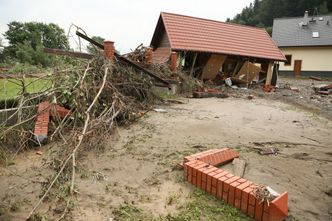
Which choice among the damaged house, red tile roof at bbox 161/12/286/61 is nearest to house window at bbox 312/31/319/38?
red tile roof at bbox 161/12/286/61

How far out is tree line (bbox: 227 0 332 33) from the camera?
5022cm

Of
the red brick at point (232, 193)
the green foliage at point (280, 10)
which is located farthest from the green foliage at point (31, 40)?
the green foliage at point (280, 10)

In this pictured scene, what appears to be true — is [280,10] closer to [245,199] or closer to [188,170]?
[188,170]

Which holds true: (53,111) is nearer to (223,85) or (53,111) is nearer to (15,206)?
(15,206)

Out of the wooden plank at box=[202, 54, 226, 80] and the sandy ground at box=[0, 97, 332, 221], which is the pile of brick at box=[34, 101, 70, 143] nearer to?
the sandy ground at box=[0, 97, 332, 221]

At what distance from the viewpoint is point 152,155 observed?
5133 mm

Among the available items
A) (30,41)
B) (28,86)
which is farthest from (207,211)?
(30,41)

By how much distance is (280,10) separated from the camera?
193 feet

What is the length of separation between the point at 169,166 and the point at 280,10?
62378mm

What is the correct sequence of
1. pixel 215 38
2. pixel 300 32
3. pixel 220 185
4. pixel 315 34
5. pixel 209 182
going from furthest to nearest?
pixel 300 32, pixel 315 34, pixel 215 38, pixel 209 182, pixel 220 185

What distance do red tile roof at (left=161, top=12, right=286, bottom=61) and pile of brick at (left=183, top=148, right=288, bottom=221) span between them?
12.0 meters

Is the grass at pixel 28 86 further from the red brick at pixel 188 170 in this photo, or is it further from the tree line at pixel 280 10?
the tree line at pixel 280 10

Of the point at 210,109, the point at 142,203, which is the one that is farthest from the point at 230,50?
the point at 142,203

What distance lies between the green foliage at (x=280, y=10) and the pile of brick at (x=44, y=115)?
171 ft
